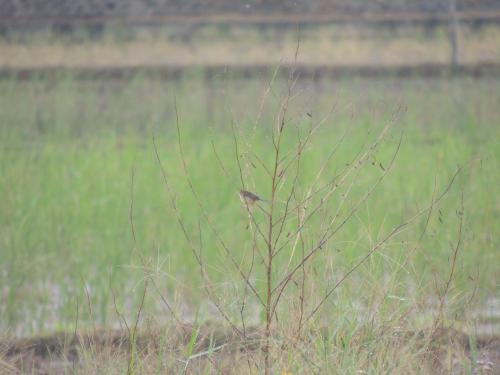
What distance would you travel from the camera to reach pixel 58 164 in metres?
6.09

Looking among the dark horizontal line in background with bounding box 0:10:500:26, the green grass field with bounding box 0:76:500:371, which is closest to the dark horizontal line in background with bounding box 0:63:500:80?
the dark horizontal line in background with bounding box 0:10:500:26

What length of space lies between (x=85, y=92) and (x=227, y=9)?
11.6 ft

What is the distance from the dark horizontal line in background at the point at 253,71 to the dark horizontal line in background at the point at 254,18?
113 cm

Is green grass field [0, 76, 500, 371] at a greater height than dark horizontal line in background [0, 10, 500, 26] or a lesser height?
greater

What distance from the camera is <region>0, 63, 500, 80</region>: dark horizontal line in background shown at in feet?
48.6

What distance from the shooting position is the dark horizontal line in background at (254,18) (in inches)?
641

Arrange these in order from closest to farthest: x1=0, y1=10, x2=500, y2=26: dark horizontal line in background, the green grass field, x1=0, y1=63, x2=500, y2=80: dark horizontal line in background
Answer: the green grass field
x1=0, y1=63, x2=500, y2=80: dark horizontal line in background
x1=0, y1=10, x2=500, y2=26: dark horizontal line in background

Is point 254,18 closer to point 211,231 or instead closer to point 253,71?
point 253,71

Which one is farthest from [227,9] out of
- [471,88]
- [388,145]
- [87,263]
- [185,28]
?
[87,263]

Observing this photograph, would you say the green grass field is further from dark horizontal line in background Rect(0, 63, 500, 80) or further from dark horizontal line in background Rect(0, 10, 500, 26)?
dark horizontal line in background Rect(0, 10, 500, 26)

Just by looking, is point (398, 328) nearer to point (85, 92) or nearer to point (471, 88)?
point (471, 88)

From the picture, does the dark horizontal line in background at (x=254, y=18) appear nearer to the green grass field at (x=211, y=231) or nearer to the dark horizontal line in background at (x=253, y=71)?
the dark horizontal line in background at (x=253, y=71)

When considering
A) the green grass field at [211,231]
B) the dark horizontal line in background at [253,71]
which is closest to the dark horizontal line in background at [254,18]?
the dark horizontal line in background at [253,71]

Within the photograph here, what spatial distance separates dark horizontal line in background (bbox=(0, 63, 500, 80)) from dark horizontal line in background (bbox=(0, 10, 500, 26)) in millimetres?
1128
